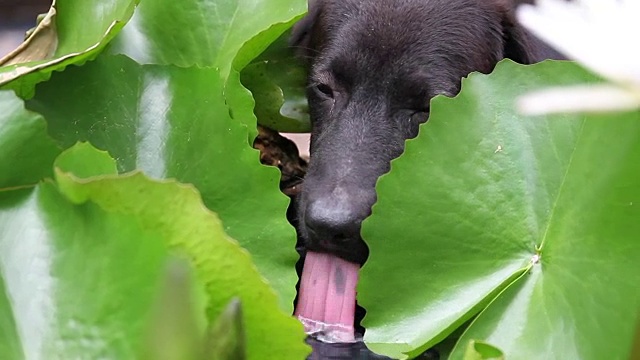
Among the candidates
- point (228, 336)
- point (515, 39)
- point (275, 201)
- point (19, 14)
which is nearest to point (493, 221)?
point (275, 201)

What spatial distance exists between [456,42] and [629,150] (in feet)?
1.64

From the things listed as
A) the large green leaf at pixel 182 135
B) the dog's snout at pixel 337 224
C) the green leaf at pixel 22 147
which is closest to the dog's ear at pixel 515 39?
the dog's snout at pixel 337 224

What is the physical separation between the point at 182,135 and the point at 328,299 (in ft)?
0.70

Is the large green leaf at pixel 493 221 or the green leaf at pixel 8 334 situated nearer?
the green leaf at pixel 8 334

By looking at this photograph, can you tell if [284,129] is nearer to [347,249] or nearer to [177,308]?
[347,249]

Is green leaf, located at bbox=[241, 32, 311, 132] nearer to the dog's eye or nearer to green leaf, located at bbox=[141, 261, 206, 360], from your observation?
the dog's eye

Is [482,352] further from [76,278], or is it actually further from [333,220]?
[333,220]

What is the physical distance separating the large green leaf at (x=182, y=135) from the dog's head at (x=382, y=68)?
0.86ft

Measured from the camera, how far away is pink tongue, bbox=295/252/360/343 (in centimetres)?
72

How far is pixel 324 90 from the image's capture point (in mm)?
1067

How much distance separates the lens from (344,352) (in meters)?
0.67

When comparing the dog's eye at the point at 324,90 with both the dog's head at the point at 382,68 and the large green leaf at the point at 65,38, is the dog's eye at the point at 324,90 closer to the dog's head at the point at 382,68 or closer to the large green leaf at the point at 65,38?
the dog's head at the point at 382,68

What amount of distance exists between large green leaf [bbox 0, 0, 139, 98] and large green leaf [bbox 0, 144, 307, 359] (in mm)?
161

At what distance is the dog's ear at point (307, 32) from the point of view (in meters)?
1.11
